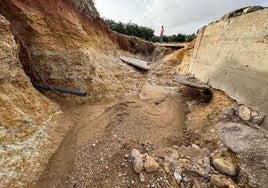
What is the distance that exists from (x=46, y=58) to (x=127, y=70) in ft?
9.18

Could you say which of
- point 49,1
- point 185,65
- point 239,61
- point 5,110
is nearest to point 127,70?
point 185,65

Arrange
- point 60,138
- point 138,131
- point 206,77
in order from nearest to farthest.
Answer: point 60,138, point 138,131, point 206,77

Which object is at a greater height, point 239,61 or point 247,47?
point 247,47

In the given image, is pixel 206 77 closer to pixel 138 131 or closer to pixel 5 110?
pixel 138 131

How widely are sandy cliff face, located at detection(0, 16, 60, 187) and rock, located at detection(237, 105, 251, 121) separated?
9.75 feet

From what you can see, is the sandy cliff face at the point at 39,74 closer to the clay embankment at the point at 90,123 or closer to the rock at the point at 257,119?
the clay embankment at the point at 90,123

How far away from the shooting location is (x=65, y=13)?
3504 mm

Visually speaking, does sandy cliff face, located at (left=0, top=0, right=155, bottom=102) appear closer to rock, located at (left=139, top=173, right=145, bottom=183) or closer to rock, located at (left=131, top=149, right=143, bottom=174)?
rock, located at (left=131, top=149, right=143, bottom=174)

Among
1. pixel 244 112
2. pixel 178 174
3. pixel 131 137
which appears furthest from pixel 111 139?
pixel 244 112

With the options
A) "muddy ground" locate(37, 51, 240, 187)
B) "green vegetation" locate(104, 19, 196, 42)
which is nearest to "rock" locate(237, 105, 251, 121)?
"muddy ground" locate(37, 51, 240, 187)

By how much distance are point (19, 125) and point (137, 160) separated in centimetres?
157

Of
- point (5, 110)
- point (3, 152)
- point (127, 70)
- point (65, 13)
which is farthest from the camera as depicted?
point (127, 70)

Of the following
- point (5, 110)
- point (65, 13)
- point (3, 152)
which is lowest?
point (3, 152)

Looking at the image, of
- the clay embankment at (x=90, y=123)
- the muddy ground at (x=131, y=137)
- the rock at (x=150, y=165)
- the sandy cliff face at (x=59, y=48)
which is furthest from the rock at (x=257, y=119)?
the sandy cliff face at (x=59, y=48)
